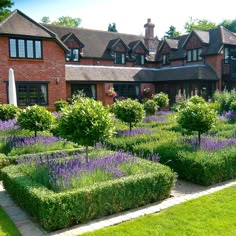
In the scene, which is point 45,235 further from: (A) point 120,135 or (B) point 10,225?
(A) point 120,135

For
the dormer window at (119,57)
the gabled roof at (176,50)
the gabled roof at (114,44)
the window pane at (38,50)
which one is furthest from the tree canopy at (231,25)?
the window pane at (38,50)

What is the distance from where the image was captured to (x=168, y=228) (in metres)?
5.28

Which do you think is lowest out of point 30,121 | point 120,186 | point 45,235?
point 45,235

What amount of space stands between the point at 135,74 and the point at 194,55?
6.49m

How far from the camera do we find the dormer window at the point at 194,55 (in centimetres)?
2984

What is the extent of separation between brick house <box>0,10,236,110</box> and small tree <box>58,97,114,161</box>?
15.7 metres

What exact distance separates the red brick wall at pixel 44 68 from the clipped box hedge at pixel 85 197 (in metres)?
16.1

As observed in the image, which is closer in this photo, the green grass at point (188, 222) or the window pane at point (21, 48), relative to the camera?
the green grass at point (188, 222)

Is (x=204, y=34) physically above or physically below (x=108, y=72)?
above

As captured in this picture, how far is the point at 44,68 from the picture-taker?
75.0 ft

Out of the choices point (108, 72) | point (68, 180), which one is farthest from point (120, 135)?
point (108, 72)

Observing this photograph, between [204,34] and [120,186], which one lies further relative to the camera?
[204,34]

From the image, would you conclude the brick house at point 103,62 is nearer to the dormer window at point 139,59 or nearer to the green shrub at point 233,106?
the dormer window at point 139,59

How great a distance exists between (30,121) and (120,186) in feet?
18.9
